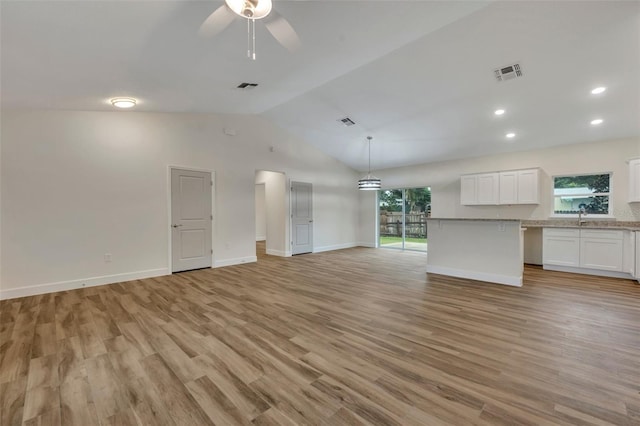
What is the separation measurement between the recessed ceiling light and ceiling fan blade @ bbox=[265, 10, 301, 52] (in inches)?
120

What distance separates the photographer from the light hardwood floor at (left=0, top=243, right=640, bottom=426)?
1651 mm

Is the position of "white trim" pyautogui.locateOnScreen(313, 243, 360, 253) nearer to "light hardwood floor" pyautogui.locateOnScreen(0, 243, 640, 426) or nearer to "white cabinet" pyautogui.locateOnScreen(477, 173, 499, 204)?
"light hardwood floor" pyautogui.locateOnScreen(0, 243, 640, 426)

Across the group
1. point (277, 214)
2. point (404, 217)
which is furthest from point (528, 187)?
point (277, 214)

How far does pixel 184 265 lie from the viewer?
212 inches

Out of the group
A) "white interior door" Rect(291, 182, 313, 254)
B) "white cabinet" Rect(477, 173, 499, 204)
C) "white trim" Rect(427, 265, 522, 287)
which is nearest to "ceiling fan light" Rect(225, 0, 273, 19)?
"white trim" Rect(427, 265, 522, 287)

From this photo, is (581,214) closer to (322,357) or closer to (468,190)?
(468,190)

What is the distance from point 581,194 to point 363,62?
5.52 meters

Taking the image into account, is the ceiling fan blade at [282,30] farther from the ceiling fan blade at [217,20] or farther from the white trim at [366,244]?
the white trim at [366,244]

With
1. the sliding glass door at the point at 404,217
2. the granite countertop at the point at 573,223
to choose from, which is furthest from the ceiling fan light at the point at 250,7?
the sliding glass door at the point at 404,217

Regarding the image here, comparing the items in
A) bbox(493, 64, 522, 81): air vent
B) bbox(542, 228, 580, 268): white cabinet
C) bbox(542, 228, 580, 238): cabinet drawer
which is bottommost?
bbox(542, 228, 580, 268): white cabinet

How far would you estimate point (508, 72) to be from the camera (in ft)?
12.6

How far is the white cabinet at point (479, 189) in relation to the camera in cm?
640

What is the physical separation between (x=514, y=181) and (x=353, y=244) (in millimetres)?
4923

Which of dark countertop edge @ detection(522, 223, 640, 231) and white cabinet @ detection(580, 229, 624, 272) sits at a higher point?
dark countertop edge @ detection(522, 223, 640, 231)
